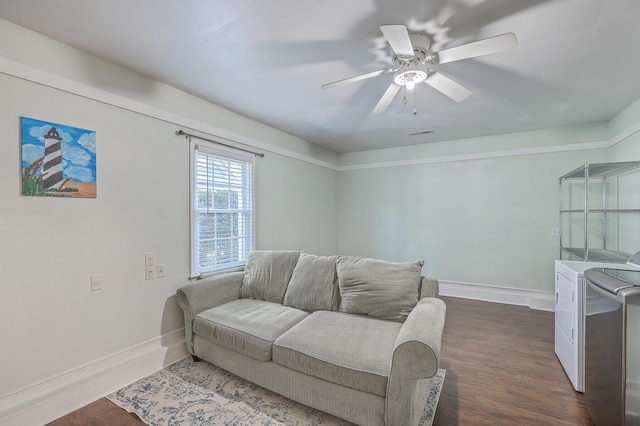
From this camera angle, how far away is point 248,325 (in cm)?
217

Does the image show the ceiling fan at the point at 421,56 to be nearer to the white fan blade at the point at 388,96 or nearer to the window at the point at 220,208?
the white fan blade at the point at 388,96

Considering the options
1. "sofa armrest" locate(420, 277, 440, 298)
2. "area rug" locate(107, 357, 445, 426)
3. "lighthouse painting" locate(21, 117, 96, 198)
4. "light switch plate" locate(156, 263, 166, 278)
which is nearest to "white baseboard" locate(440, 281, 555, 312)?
"area rug" locate(107, 357, 445, 426)

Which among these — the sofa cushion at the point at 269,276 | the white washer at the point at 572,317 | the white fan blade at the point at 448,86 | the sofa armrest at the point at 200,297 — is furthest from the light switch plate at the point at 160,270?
the white washer at the point at 572,317

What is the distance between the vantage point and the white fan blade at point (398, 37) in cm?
148

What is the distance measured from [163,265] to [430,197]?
3.97 meters

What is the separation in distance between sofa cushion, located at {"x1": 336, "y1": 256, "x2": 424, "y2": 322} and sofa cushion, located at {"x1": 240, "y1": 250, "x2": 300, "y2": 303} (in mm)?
636

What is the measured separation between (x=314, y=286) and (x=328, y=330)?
1.71 feet

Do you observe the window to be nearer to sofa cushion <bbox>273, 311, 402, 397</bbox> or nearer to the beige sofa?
the beige sofa

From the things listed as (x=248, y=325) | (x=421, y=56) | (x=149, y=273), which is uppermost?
(x=421, y=56)

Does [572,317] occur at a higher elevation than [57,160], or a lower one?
lower

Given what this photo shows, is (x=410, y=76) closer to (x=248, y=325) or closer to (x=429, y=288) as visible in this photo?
(x=429, y=288)

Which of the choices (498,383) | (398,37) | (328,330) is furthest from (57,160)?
(498,383)

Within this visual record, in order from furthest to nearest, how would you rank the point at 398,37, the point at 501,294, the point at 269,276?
the point at 501,294 → the point at 269,276 → the point at 398,37

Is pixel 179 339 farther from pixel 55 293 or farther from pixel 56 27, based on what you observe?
pixel 56 27
